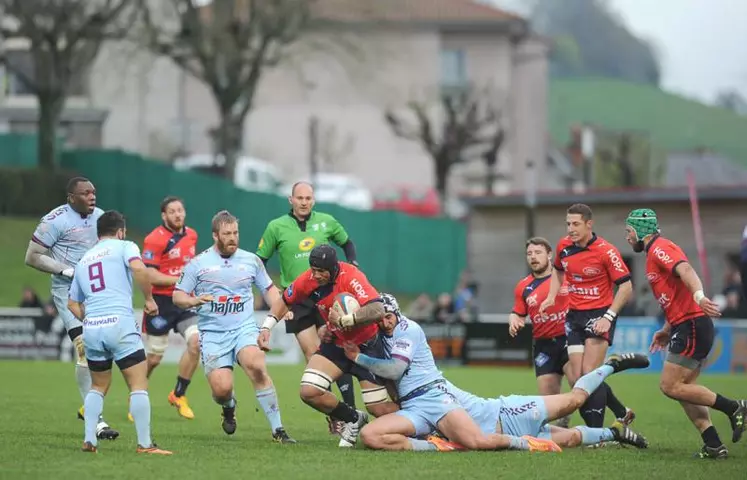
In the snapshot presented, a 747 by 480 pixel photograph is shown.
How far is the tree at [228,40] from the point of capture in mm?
48219

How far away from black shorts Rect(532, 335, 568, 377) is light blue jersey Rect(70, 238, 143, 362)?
4.56 metres

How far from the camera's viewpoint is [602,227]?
136 feet

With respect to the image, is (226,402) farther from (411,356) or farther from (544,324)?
(544,324)

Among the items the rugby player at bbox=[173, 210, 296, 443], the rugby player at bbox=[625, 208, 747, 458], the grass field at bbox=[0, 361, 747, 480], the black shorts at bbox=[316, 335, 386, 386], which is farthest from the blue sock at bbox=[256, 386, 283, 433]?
the rugby player at bbox=[625, 208, 747, 458]

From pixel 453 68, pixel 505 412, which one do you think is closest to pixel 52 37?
pixel 453 68

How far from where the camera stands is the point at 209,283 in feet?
45.3

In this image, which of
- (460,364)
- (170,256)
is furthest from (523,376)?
(170,256)

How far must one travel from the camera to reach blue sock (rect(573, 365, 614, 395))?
1327cm

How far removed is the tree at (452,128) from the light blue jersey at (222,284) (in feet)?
145

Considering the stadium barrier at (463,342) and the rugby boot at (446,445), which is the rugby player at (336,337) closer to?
the rugby boot at (446,445)

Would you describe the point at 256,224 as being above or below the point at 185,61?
below

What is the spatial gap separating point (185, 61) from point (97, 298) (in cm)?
3806

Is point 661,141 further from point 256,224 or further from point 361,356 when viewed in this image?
point 361,356

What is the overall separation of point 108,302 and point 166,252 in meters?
4.89
